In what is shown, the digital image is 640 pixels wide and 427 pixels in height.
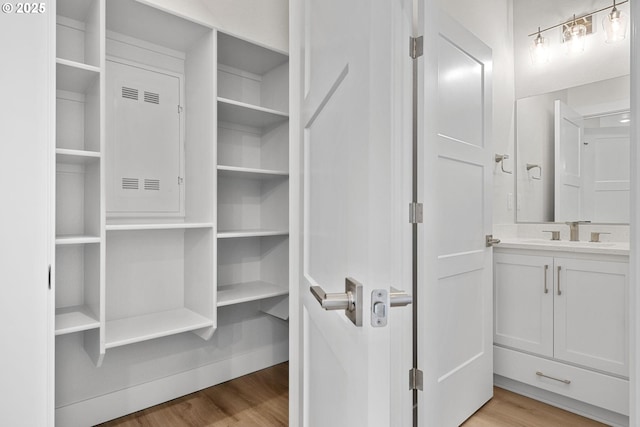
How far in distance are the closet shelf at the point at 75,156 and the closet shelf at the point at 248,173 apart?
58cm

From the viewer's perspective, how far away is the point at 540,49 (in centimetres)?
279

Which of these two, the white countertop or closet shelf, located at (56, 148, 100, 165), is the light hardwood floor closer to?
the white countertop

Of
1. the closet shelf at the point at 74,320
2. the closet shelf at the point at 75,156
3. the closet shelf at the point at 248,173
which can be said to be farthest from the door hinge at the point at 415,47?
the closet shelf at the point at 74,320

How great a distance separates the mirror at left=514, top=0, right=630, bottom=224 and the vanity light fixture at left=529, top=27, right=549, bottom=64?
1.9 inches

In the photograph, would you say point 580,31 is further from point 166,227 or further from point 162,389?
point 162,389

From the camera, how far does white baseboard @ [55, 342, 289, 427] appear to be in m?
1.85

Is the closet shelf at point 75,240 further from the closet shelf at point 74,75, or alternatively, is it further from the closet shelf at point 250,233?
the closet shelf at point 74,75

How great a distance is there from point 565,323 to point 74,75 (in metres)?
2.77

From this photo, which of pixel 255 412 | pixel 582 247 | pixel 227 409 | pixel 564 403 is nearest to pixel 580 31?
pixel 582 247

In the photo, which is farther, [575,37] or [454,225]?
[575,37]

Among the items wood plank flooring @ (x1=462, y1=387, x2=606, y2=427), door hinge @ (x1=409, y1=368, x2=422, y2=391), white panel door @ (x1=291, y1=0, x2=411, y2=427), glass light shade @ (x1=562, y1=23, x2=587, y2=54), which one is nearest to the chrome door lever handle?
white panel door @ (x1=291, y1=0, x2=411, y2=427)

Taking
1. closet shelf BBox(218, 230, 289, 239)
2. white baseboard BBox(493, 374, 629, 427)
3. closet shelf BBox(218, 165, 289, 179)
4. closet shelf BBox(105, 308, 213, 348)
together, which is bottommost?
white baseboard BBox(493, 374, 629, 427)

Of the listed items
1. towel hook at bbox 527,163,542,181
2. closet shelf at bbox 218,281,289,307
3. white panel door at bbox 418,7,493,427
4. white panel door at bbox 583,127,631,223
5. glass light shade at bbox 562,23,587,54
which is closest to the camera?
white panel door at bbox 418,7,493,427

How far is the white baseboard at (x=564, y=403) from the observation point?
74.3 inches
